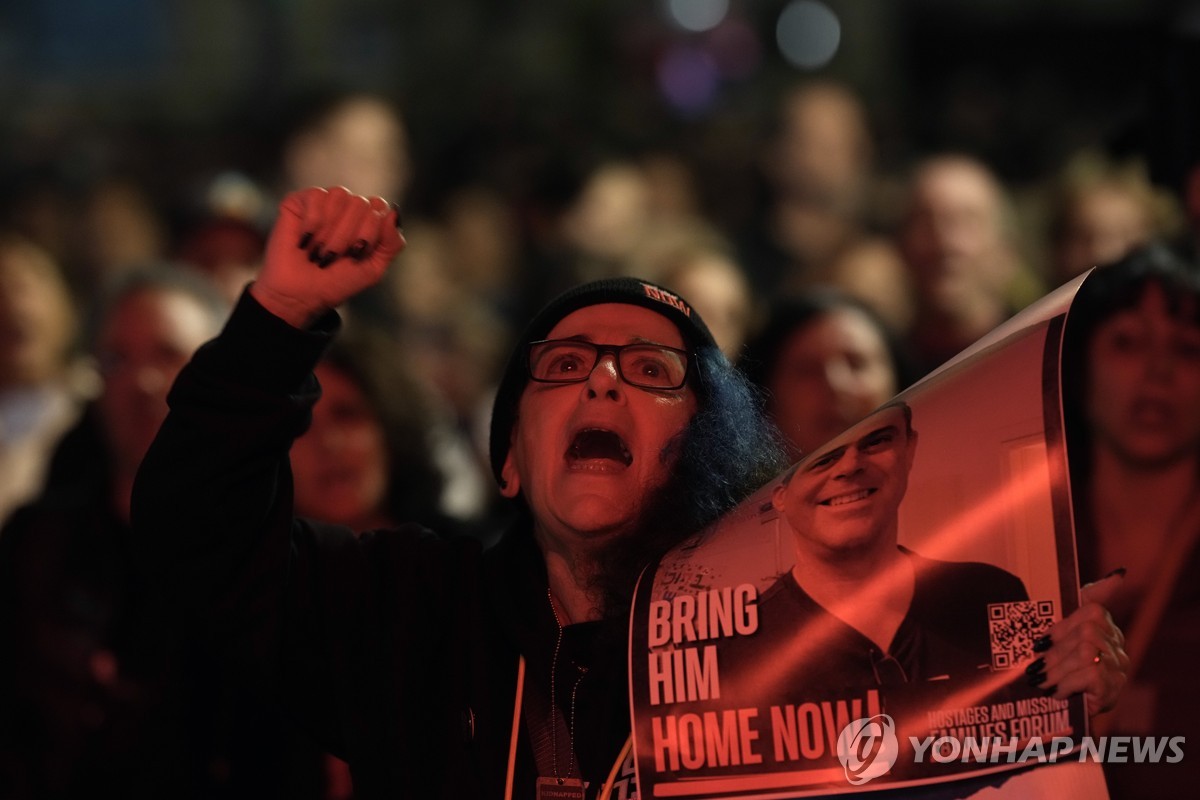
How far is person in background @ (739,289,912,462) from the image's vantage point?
4098 millimetres

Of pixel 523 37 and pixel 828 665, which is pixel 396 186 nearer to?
pixel 828 665

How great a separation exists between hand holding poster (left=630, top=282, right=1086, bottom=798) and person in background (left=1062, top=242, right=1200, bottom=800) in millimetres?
618

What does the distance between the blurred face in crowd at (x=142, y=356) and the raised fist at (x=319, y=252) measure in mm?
1640

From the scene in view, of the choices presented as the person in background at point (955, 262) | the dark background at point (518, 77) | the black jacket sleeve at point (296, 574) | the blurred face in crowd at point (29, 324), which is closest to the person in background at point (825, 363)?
the person in background at point (955, 262)

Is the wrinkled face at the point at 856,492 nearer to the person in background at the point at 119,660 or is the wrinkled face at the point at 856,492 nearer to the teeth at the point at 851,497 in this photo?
the teeth at the point at 851,497

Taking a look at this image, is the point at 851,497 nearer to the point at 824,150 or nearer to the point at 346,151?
the point at 346,151

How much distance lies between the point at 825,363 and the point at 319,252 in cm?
203

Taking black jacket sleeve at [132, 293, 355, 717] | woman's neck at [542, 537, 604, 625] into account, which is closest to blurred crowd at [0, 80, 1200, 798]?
black jacket sleeve at [132, 293, 355, 717]

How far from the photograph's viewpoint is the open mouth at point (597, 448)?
2539 millimetres

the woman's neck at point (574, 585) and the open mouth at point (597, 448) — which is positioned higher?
the open mouth at point (597, 448)

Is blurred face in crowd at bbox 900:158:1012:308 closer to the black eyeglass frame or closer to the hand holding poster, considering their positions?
the black eyeglass frame

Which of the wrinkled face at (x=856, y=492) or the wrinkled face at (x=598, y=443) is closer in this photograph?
the wrinkled face at (x=856, y=492)

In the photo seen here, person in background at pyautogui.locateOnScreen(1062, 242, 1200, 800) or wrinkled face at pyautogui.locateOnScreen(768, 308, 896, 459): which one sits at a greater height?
wrinkled face at pyautogui.locateOnScreen(768, 308, 896, 459)

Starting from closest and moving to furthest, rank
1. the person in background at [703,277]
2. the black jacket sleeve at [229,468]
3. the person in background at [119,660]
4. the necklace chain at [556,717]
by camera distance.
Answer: the black jacket sleeve at [229,468], the necklace chain at [556,717], the person in background at [119,660], the person in background at [703,277]
